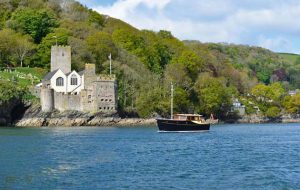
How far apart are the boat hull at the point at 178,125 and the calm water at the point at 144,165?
18522mm

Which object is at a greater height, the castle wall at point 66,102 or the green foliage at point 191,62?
the green foliage at point 191,62

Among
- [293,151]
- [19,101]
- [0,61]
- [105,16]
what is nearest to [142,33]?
[105,16]

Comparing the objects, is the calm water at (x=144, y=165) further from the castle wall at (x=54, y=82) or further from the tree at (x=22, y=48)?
the tree at (x=22, y=48)

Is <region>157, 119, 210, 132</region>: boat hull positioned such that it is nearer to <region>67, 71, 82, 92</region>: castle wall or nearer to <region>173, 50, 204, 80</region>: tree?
<region>67, 71, 82, 92</region>: castle wall

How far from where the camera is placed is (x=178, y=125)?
270 feet

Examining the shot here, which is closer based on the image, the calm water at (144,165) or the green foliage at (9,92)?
the calm water at (144,165)

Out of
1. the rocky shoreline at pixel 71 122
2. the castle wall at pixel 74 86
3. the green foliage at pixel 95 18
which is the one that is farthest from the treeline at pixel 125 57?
the castle wall at pixel 74 86

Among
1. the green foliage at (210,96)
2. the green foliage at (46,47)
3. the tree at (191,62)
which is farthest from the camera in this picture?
the tree at (191,62)

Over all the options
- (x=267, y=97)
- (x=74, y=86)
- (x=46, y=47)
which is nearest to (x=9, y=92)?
(x=74, y=86)

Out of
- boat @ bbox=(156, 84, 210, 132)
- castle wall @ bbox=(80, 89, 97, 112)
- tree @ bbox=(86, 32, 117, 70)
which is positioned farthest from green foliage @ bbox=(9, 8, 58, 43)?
boat @ bbox=(156, 84, 210, 132)

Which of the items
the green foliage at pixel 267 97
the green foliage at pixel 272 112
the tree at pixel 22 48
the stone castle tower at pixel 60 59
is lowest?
the green foliage at pixel 272 112

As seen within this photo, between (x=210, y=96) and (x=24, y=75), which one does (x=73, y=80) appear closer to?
(x=24, y=75)

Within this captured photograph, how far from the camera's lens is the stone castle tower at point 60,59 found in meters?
106

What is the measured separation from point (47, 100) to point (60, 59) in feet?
43.7
